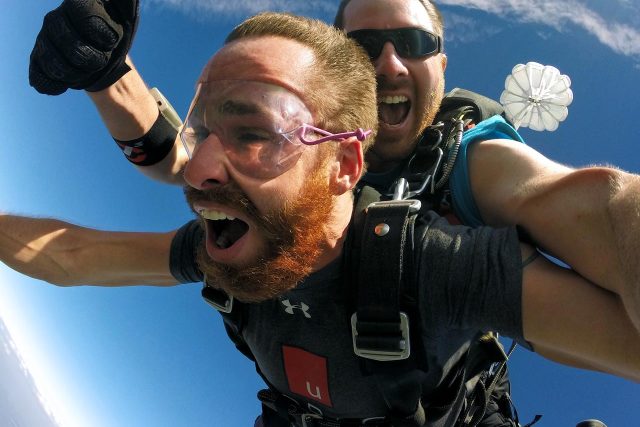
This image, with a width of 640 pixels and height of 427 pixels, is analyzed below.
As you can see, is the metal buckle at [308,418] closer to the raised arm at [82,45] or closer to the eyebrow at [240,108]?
the eyebrow at [240,108]

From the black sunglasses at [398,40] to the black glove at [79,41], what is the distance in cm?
125

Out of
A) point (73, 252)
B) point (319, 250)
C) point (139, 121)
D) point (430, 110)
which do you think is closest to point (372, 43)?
point (430, 110)

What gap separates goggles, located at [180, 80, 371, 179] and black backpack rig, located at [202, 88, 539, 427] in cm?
40

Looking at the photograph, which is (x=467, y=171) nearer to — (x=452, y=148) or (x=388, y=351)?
(x=452, y=148)

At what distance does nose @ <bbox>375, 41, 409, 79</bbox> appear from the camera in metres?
2.59

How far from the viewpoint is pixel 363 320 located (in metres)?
1.63

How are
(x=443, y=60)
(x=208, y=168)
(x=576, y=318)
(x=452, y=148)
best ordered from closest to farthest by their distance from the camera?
1. (x=576, y=318)
2. (x=208, y=168)
3. (x=452, y=148)
4. (x=443, y=60)

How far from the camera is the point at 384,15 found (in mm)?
2615

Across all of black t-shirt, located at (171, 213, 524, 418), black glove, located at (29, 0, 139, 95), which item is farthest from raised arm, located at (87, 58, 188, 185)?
black t-shirt, located at (171, 213, 524, 418)

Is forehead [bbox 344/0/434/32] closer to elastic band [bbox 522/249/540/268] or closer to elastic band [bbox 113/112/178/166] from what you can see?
elastic band [bbox 522/249/540/268]

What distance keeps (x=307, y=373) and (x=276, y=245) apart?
0.64 metres

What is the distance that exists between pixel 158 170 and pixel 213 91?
2265 millimetres

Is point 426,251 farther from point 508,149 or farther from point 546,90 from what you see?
point 546,90

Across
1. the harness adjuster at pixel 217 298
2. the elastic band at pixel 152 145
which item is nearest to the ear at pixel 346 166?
the harness adjuster at pixel 217 298
